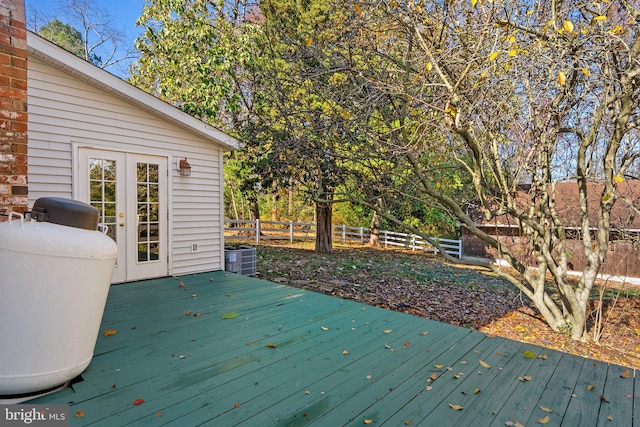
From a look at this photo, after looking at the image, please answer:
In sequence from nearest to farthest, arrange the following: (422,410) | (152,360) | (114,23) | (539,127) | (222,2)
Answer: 1. (422,410)
2. (152,360)
3. (539,127)
4. (222,2)
5. (114,23)

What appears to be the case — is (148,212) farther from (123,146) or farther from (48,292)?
(48,292)

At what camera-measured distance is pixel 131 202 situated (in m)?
5.08

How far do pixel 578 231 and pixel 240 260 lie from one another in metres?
6.54

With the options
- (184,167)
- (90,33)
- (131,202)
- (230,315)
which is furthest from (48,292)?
(90,33)

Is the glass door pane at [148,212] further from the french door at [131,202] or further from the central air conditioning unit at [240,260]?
the central air conditioning unit at [240,260]

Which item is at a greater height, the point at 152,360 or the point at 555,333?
the point at 152,360

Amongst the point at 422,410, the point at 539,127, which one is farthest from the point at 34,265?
the point at 539,127

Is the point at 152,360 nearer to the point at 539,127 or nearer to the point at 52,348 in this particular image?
the point at 52,348

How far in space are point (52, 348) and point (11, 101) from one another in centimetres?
166

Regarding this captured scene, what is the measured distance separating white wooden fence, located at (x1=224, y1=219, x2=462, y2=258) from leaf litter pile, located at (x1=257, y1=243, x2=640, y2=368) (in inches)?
198

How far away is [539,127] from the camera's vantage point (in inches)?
182

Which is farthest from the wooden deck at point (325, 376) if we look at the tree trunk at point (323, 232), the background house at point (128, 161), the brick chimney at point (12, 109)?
the tree trunk at point (323, 232)

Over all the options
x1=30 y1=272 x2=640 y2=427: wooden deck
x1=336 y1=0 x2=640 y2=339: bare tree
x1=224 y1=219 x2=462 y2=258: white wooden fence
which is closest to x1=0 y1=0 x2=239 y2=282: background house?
x1=30 y1=272 x2=640 y2=427: wooden deck

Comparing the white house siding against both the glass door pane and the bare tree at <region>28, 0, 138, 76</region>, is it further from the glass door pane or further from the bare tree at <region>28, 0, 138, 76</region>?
the bare tree at <region>28, 0, 138, 76</region>
